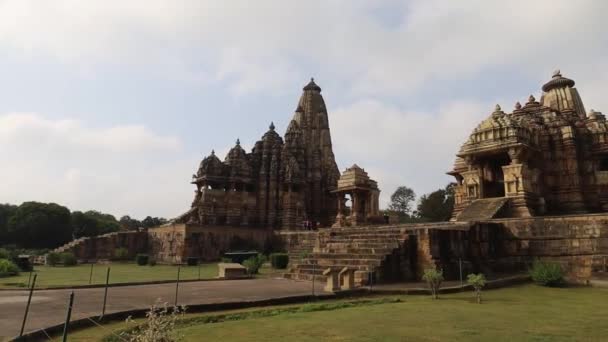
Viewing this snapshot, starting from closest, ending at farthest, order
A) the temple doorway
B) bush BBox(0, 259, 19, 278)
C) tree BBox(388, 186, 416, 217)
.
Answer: bush BBox(0, 259, 19, 278) < the temple doorway < tree BBox(388, 186, 416, 217)

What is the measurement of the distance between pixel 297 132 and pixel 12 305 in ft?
124

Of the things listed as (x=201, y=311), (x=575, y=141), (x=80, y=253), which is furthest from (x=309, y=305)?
(x=80, y=253)

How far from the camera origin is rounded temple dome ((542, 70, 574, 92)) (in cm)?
2566

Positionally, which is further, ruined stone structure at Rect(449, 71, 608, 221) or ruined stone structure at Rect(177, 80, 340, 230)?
ruined stone structure at Rect(177, 80, 340, 230)

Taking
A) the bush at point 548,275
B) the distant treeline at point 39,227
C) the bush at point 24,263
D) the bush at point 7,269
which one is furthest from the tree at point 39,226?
the bush at point 548,275

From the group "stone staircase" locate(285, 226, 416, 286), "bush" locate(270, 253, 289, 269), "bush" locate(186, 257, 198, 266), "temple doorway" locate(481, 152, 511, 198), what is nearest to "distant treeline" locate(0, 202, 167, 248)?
"bush" locate(186, 257, 198, 266)

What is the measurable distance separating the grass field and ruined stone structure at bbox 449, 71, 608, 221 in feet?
32.8

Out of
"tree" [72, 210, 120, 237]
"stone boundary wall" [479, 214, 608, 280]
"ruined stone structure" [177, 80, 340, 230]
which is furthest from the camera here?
"tree" [72, 210, 120, 237]

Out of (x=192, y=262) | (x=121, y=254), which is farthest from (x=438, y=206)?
(x=121, y=254)

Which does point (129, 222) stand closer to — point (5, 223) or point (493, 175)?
point (5, 223)

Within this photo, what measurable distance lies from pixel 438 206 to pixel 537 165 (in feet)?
82.8

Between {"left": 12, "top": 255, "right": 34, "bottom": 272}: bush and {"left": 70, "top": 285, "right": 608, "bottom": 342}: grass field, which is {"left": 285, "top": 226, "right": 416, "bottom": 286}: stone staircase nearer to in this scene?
{"left": 70, "top": 285, "right": 608, "bottom": 342}: grass field

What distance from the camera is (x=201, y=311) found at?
859 cm

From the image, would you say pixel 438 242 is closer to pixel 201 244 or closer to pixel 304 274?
pixel 304 274
